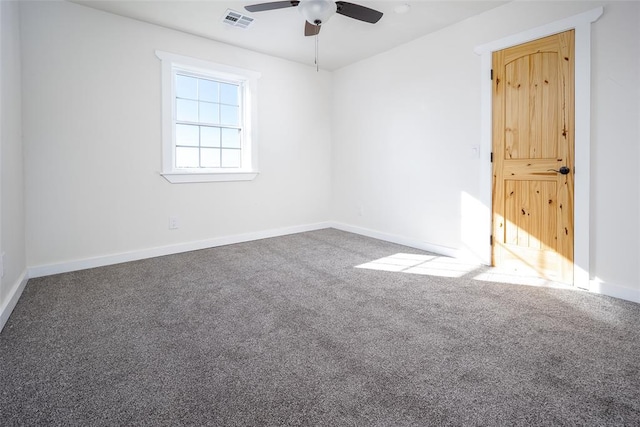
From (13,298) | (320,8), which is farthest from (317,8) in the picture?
(13,298)

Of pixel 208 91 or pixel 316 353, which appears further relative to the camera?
pixel 208 91

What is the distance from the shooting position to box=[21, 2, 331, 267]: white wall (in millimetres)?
3016

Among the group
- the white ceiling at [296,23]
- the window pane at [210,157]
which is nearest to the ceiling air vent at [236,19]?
the white ceiling at [296,23]

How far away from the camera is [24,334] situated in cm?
196

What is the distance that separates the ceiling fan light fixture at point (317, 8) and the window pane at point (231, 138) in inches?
80.8

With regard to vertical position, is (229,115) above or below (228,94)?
below

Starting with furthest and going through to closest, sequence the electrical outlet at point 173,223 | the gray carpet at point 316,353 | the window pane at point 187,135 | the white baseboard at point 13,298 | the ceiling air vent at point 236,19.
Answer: the window pane at point 187,135 → the electrical outlet at point 173,223 → the ceiling air vent at point 236,19 → the white baseboard at point 13,298 → the gray carpet at point 316,353

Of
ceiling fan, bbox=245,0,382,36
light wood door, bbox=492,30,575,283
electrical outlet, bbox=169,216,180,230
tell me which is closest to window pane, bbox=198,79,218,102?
electrical outlet, bbox=169,216,180,230

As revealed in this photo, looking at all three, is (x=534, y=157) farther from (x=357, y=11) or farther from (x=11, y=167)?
(x=11, y=167)

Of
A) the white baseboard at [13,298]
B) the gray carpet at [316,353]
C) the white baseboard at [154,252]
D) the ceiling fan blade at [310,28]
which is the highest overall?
the ceiling fan blade at [310,28]

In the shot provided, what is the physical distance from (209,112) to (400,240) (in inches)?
116

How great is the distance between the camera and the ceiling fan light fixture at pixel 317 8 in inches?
102

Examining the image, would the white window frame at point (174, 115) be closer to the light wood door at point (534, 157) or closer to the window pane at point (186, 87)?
the window pane at point (186, 87)

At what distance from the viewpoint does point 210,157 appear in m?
4.23
